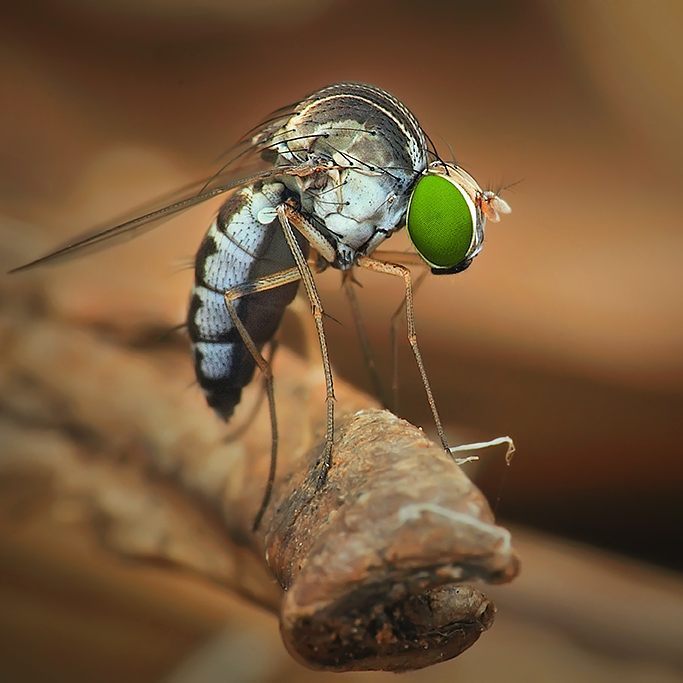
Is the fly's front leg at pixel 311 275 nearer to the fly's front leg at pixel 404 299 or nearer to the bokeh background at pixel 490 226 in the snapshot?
the fly's front leg at pixel 404 299

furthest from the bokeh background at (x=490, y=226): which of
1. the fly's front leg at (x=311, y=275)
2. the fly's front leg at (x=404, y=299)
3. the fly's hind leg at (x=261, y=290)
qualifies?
the fly's front leg at (x=311, y=275)

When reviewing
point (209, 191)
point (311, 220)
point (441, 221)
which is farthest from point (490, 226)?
point (209, 191)

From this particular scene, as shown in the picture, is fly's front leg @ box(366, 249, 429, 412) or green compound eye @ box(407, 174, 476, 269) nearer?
green compound eye @ box(407, 174, 476, 269)

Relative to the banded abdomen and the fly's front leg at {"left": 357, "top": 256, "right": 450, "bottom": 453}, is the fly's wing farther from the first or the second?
the fly's front leg at {"left": 357, "top": 256, "right": 450, "bottom": 453}

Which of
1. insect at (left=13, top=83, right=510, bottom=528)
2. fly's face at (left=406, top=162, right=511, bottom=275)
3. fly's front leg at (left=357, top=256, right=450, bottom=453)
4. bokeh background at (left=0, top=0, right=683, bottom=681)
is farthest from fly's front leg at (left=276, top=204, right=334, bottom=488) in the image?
bokeh background at (left=0, top=0, right=683, bottom=681)

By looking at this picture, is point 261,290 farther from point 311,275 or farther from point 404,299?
point 404,299

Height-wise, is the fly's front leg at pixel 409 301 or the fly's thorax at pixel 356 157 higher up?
the fly's thorax at pixel 356 157
